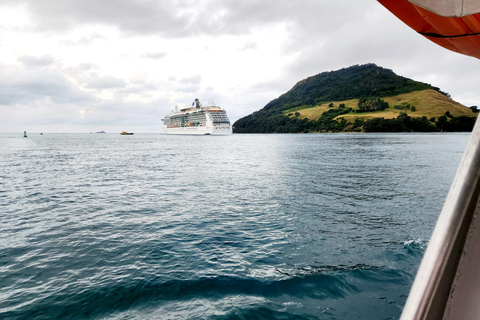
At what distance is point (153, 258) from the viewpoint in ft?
25.6

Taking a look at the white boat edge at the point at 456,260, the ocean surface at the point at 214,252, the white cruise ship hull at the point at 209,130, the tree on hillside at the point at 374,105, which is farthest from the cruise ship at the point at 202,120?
the white boat edge at the point at 456,260

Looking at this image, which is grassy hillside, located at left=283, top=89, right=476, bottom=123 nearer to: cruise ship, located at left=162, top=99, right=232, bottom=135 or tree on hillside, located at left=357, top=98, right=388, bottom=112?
tree on hillside, located at left=357, top=98, right=388, bottom=112

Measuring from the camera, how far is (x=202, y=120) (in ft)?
433

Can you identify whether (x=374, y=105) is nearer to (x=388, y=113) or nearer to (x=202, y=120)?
(x=388, y=113)

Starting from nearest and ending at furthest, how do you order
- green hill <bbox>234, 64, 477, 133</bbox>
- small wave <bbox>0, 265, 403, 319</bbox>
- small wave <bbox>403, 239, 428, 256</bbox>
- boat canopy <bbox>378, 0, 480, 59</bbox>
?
1. boat canopy <bbox>378, 0, 480, 59</bbox>
2. small wave <bbox>0, 265, 403, 319</bbox>
3. small wave <bbox>403, 239, 428, 256</bbox>
4. green hill <bbox>234, 64, 477, 133</bbox>

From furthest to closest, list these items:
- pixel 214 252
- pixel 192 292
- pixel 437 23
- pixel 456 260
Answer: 1. pixel 214 252
2. pixel 192 292
3. pixel 437 23
4. pixel 456 260

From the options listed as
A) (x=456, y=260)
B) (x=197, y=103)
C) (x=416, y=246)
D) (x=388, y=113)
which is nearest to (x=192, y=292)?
(x=456, y=260)

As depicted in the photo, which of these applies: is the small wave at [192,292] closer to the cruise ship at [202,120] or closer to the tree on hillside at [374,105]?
the cruise ship at [202,120]

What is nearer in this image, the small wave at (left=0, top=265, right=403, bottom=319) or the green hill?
the small wave at (left=0, top=265, right=403, bottom=319)

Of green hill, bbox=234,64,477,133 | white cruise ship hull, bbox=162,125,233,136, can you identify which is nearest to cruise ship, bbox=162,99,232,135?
white cruise ship hull, bbox=162,125,233,136

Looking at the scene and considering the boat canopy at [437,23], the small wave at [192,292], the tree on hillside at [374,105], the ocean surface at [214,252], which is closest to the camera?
the boat canopy at [437,23]

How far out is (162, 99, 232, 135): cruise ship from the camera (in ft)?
423

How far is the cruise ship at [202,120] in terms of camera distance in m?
129

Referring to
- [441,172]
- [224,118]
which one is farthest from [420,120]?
[441,172]
